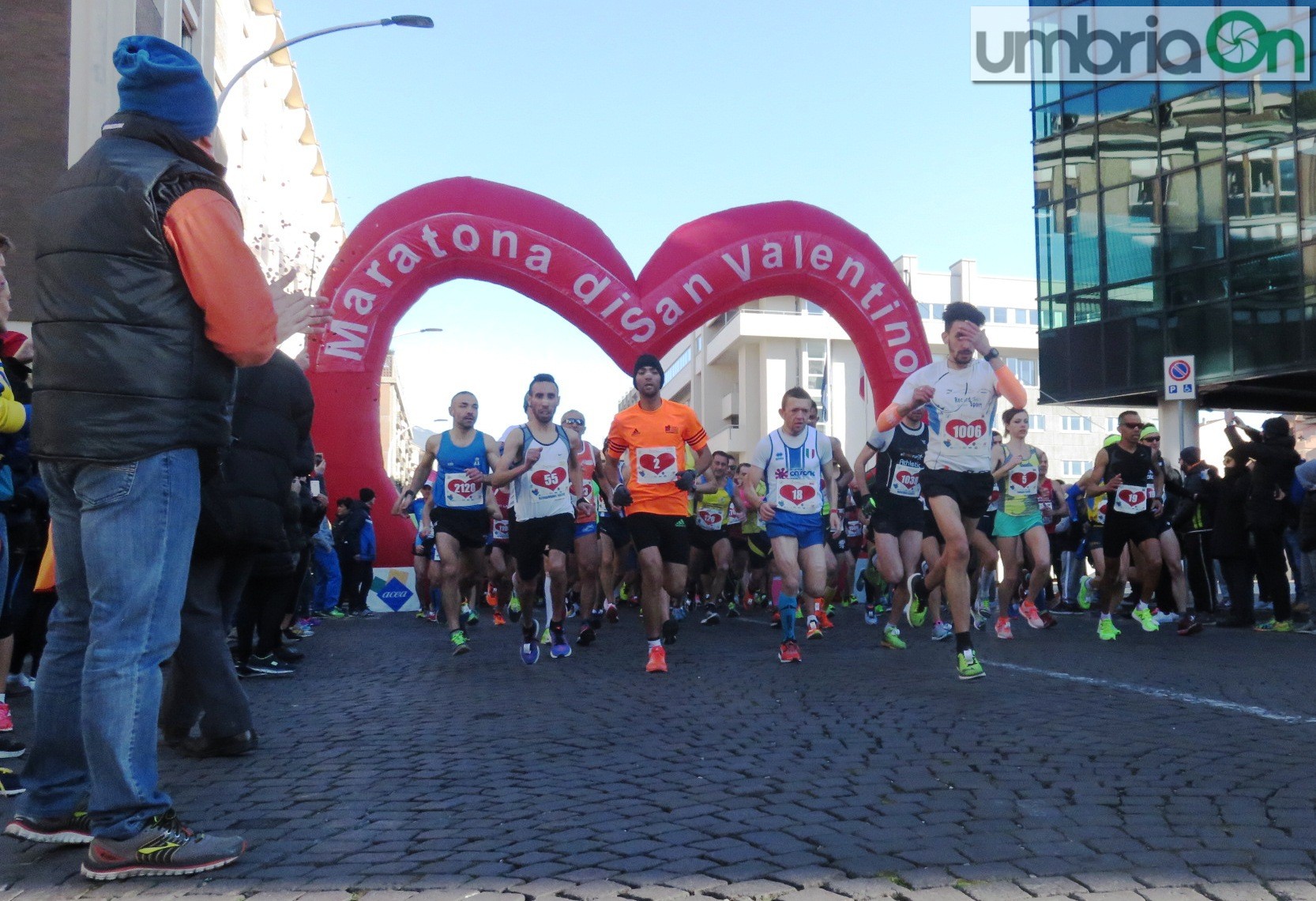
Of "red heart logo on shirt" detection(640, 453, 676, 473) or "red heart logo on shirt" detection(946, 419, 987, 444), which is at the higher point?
"red heart logo on shirt" detection(946, 419, 987, 444)

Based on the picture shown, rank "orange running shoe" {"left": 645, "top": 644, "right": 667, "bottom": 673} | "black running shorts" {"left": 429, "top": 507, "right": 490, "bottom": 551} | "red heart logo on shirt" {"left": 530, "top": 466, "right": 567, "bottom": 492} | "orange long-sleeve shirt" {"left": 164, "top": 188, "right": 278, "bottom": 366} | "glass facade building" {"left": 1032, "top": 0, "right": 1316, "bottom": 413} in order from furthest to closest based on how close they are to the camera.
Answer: "glass facade building" {"left": 1032, "top": 0, "right": 1316, "bottom": 413} → "black running shorts" {"left": 429, "top": 507, "right": 490, "bottom": 551} → "red heart logo on shirt" {"left": 530, "top": 466, "right": 567, "bottom": 492} → "orange running shoe" {"left": 645, "top": 644, "right": 667, "bottom": 673} → "orange long-sleeve shirt" {"left": 164, "top": 188, "right": 278, "bottom": 366}

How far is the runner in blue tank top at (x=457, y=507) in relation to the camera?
35.1ft

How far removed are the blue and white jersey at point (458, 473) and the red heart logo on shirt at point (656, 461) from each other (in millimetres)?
1701

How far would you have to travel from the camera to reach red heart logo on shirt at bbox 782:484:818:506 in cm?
927

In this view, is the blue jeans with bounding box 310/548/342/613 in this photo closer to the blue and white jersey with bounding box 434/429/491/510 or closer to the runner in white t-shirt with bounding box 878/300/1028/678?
the blue and white jersey with bounding box 434/429/491/510

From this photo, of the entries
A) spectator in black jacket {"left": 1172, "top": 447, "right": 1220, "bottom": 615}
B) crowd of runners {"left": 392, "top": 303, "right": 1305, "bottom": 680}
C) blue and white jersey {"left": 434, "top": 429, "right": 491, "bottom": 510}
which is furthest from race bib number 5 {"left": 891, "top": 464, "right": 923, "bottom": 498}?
spectator in black jacket {"left": 1172, "top": 447, "right": 1220, "bottom": 615}

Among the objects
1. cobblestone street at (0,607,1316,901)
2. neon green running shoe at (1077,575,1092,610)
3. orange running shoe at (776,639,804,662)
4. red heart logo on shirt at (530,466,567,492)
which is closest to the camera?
cobblestone street at (0,607,1316,901)

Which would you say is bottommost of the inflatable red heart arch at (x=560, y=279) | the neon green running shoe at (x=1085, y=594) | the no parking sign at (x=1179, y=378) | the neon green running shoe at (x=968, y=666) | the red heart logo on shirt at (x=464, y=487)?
the neon green running shoe at (x=1085, y=594)

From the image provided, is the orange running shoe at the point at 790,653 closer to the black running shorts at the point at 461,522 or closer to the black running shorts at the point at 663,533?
the black running shorts at the point at 663,533

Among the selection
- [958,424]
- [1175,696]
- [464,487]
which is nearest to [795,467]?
[958,424]

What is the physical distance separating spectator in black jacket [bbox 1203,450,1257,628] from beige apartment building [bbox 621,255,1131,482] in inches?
1693

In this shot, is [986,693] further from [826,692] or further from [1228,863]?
[1228,863]

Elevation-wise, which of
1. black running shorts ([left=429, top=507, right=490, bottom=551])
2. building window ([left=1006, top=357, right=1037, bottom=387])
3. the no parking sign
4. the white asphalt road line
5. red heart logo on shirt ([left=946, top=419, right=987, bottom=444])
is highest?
building window ([left=1006, top=357, right=1037, bottom=387])

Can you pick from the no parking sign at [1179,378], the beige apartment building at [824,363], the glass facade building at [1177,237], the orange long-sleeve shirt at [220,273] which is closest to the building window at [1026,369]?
the beige apartment building at [824,363]
